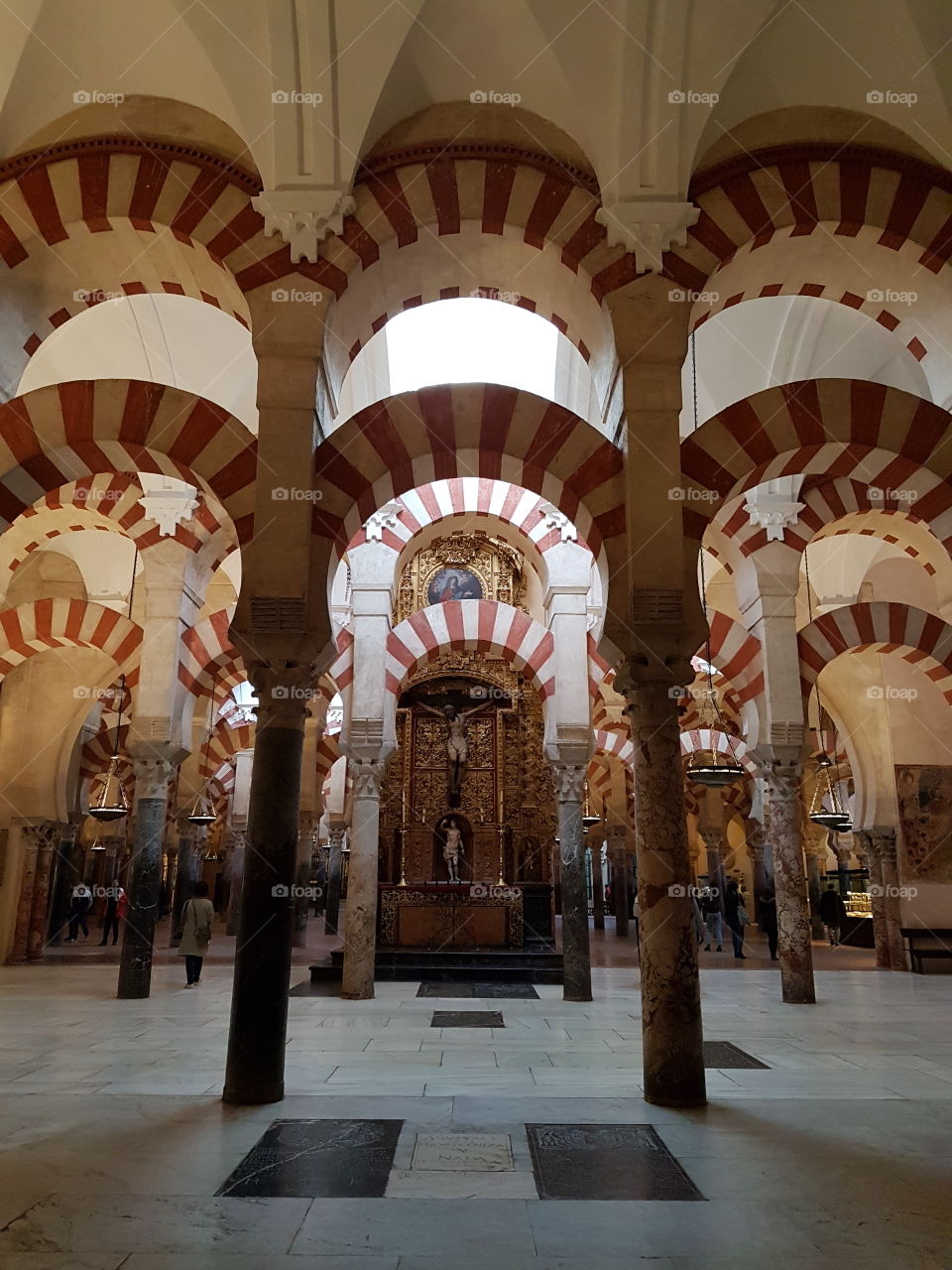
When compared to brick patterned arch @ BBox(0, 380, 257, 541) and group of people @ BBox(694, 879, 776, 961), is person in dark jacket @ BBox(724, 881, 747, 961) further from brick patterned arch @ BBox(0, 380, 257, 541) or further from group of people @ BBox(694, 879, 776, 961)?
brick patterned arch @ BBox(0, 380, 257, 541)

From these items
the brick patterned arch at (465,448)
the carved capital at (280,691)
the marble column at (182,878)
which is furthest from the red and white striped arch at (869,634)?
the marble column at (182,878)

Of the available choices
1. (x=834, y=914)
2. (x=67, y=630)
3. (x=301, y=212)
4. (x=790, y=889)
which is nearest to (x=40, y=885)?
(x=67, y=630)

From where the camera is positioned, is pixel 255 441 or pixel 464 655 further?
pixel 464 655

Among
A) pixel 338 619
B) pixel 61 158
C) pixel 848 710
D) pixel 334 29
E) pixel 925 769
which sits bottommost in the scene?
pixel 925 769

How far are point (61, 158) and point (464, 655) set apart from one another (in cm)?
1121

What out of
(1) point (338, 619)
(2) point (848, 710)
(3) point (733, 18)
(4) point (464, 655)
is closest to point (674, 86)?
(3) point (733, 18)

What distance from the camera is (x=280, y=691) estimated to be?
16.3ft

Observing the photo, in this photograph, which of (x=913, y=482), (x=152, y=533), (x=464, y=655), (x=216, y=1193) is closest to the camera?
(x=216, y=1193)

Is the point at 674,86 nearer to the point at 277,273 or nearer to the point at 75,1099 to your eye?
the point at 277,273

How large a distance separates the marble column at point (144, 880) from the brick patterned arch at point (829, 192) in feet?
21.5

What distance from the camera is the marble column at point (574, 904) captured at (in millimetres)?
8664

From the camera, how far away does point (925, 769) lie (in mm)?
11750

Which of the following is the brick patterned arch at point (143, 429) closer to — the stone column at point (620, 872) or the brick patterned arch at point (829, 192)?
the brick patterned arch at point (829, 192)

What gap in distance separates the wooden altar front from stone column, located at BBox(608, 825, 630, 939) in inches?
290
